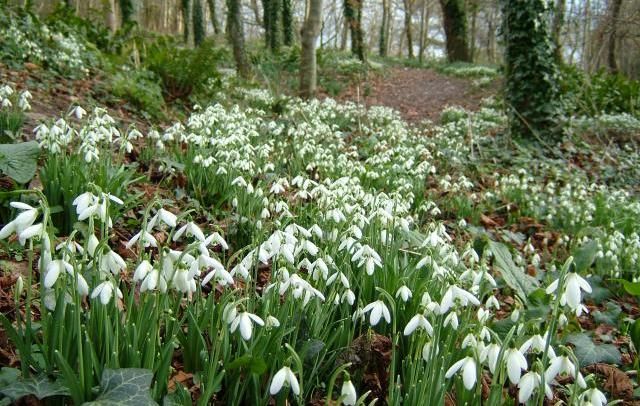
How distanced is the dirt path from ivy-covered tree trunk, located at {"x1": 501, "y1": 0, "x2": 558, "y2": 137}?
10.7 feet

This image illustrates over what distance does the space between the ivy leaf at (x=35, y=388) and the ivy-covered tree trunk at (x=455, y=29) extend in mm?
22658

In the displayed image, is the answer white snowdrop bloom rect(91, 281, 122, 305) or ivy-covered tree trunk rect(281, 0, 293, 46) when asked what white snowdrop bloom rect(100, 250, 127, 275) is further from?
ivy-covered tree trunk rect(281, 0, 293, 46)

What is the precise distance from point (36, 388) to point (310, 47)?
8.76 metres

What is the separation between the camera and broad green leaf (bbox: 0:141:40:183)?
112 inches

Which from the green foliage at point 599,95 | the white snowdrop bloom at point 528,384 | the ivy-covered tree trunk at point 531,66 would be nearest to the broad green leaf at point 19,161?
the white snowdrop bloom at point 528,384

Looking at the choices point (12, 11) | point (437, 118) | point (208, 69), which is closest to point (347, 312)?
point (208, 69)

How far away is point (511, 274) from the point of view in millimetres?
3271

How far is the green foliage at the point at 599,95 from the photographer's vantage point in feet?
34.6

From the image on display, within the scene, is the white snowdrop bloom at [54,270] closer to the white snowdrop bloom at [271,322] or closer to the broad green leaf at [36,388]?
the broad green leaf at [36,388]

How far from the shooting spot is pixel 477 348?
1601 millimetres

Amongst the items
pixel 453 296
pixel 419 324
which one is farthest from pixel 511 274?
pixel 419 324

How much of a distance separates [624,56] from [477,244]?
30211mm

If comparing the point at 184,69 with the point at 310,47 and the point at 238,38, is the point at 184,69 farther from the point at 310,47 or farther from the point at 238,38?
the point at 238,38

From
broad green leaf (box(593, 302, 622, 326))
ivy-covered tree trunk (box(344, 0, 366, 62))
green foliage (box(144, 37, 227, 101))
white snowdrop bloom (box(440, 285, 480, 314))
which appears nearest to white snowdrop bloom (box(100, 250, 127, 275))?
white snowdrop bloom (box(440, 285, 480, 314))
